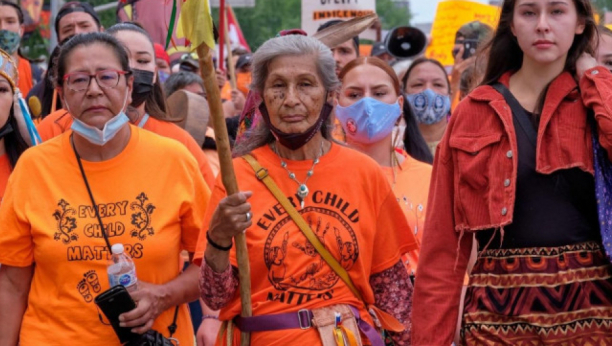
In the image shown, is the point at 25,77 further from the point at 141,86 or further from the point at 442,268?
the point at 442,268

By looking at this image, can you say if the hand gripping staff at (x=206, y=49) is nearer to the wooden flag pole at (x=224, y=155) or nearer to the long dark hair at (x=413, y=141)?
the wooden flag pole at (x=224, y=155)

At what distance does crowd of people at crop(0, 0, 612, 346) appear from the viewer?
4121 millimetres

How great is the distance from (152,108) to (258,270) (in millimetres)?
2159

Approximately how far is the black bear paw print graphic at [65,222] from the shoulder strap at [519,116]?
1.89 meters

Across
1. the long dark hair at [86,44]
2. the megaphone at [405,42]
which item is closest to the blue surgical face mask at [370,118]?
the long dark hair at [86,44]

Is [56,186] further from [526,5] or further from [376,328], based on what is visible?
[526,5]

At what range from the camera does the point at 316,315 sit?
14.8 feet

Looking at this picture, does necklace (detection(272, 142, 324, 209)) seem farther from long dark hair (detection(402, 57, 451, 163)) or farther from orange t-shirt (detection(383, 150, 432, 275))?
long dark hair (detection(402, 57, 451, 163))

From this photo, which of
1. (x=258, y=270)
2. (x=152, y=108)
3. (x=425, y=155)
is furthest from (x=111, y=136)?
(x=425, y=155)

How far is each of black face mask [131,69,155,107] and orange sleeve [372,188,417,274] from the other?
6.75ft

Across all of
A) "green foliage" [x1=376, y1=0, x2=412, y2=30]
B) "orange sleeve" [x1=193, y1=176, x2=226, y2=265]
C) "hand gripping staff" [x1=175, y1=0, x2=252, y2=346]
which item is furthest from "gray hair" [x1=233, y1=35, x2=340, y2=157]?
"green foliage" [x1=376, y1=0, x2=412, y2=30]

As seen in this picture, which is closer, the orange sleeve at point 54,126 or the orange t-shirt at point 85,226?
the orange t-shirt at point 85,226

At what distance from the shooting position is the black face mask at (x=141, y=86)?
20.7 ft

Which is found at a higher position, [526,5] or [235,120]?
[526,5]
